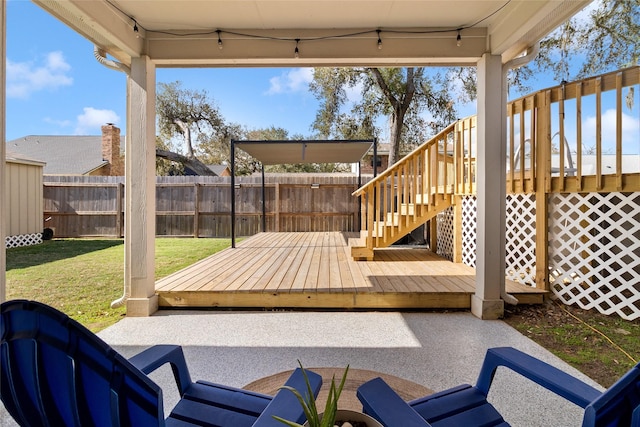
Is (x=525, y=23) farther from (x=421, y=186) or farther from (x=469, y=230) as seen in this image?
(x=469, y=230)

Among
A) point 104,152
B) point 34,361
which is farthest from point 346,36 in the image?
point 104,152

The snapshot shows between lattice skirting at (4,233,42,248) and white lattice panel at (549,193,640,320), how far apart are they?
1071 cm

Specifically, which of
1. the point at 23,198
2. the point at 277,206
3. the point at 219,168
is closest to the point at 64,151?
the point at 219,168

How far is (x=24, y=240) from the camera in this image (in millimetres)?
8539

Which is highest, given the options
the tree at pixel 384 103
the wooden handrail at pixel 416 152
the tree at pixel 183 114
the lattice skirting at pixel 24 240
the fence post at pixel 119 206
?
the tree at pixel 183 114

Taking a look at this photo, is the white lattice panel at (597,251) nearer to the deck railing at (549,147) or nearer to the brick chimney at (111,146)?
the deck railing at (549,147)

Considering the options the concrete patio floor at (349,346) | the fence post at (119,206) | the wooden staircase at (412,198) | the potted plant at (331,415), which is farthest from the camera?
the fence post at (119,206)

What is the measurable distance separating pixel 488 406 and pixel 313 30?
352 cm

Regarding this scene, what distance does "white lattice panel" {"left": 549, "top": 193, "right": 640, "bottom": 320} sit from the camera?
3.51 m

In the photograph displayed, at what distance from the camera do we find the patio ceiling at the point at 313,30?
9.94 feet

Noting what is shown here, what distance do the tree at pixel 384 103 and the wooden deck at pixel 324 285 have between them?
16.2ft

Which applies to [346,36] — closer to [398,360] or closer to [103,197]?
[398,360]

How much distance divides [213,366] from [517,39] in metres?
3.86

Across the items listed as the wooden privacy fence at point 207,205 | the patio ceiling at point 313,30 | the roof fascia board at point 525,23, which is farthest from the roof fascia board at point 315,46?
the wooden privacy fence at point 207,205
